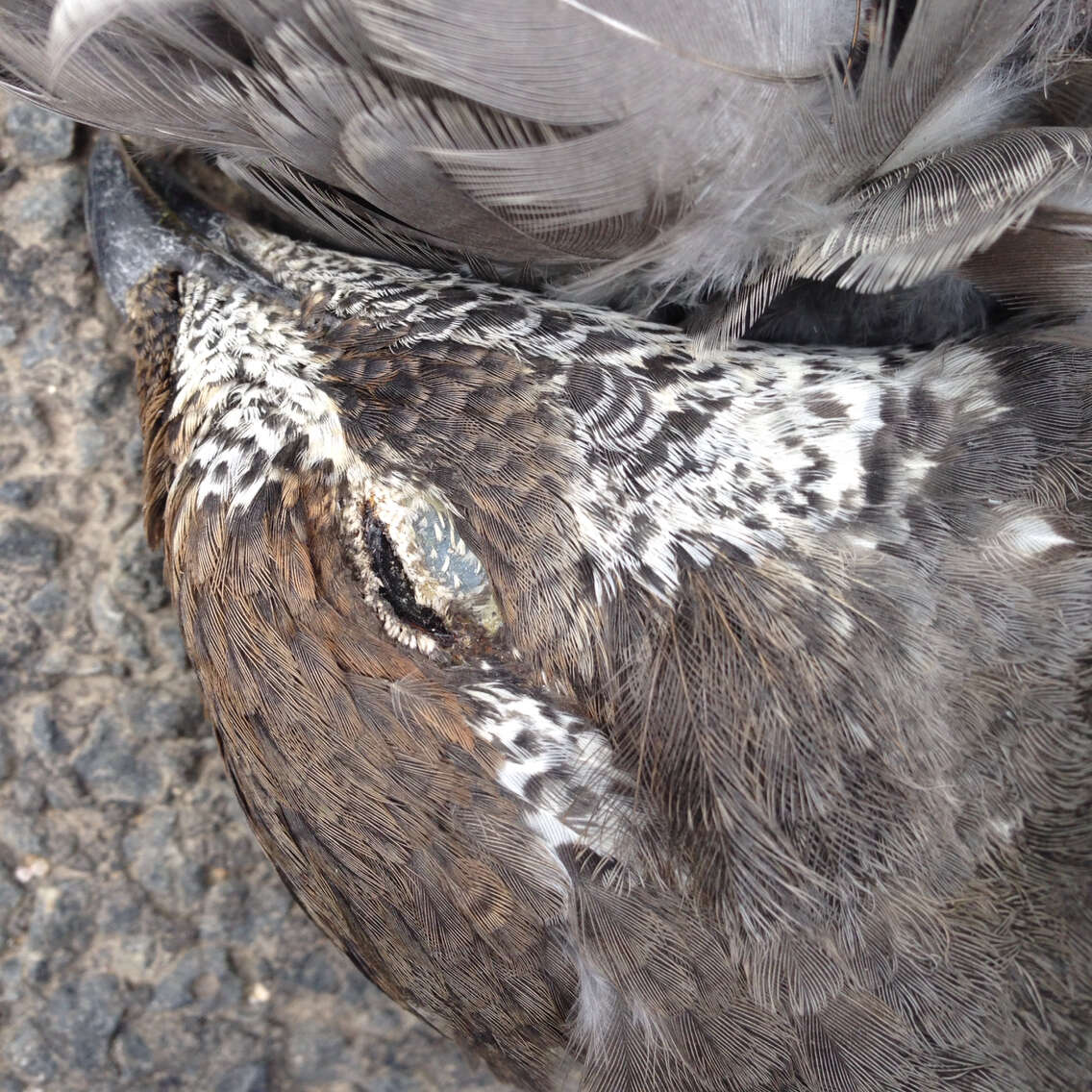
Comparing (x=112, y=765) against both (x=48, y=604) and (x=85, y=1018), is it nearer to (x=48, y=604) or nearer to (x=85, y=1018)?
(x=48, y=604)

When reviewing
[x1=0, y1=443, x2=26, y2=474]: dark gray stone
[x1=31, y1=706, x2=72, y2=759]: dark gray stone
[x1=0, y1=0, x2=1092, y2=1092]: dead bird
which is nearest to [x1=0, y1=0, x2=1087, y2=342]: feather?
[x1=0, y1=0, x2=1092, y2=1092]: dead bird

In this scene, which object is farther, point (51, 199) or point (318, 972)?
point (318, 972)

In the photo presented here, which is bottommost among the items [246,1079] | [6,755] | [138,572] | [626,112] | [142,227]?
[246,1079]

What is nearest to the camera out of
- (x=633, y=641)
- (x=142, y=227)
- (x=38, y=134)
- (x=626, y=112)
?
(x=626, y=112)

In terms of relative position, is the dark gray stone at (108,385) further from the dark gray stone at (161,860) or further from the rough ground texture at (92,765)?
the dark gray stone at (161,860)

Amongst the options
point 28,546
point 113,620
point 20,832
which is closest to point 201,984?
point 20,832

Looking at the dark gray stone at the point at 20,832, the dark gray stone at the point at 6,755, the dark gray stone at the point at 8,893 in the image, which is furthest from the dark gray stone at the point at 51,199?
the dark gray stone at the point at 8,893

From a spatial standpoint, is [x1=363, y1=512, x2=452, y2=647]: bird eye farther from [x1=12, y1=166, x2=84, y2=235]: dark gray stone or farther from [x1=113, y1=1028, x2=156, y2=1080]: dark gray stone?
[x1=113, y1=1028, x2=156, y2=1080]: dark gray stone

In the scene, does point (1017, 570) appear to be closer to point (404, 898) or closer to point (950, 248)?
point (950, 248)
